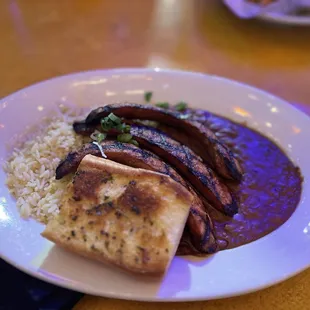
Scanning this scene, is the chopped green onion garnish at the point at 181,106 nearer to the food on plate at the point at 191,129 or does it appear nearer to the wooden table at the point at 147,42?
the food on plate at the point at 191,129

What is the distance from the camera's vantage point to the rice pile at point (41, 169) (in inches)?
76.4

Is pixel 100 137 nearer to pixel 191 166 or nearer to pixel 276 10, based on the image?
pixel 191 166

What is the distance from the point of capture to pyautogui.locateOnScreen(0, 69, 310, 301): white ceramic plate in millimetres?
1611

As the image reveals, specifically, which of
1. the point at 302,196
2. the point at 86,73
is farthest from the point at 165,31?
the point at 302,196

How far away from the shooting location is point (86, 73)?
2.75m

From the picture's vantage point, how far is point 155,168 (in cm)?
197

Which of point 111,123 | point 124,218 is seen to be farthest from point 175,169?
point 124,218

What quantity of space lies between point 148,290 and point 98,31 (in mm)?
2631

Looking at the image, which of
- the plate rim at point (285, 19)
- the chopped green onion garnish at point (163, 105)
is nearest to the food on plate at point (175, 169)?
the chopped green onion garnish at point (163, 105)

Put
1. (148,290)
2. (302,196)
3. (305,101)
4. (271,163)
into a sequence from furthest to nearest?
(305,101)
(271,163)
(302,196)
(148,290)

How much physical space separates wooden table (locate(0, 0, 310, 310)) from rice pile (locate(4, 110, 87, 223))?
2.58 feet

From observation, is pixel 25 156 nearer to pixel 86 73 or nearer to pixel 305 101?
pixel 86 73

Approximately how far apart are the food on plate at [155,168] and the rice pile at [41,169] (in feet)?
0.31

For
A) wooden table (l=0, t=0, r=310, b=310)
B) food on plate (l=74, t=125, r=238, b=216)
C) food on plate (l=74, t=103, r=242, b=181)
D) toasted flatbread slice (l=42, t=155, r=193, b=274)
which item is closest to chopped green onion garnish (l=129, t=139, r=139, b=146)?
food on plate (l=74, t=125, r=238, b=216)
